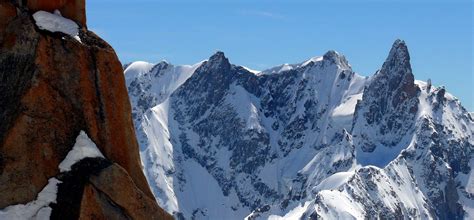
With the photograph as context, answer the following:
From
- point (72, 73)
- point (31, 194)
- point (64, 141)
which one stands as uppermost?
point (72, 73)

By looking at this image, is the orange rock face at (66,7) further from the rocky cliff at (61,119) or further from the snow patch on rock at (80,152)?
the snow patch on rock at (80,152)

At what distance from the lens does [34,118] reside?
92.3 feet

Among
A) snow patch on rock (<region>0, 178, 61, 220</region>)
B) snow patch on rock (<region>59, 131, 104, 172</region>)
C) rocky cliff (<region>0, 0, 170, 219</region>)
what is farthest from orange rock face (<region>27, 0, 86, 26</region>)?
snow patch on rock (<region>0, 178, 61, 220</region>)

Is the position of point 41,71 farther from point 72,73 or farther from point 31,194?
point 31,194

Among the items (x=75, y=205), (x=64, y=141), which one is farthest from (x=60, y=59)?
(x=75, y=205)

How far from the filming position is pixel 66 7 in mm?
30688

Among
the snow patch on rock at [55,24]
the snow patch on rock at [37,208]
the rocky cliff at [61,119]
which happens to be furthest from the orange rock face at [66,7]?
the snow patch on rock at [37,208]

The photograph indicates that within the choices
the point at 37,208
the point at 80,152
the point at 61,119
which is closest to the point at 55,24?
the point at 61,119

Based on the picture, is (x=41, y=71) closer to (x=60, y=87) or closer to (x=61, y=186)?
(x=60, y=87)

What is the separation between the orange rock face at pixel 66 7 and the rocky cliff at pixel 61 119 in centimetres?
4

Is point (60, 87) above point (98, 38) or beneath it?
beneath

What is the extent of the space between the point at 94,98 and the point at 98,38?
7.10 ft

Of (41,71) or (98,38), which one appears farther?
(98,38)

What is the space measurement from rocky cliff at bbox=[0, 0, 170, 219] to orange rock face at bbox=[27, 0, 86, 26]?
0.13 ft
